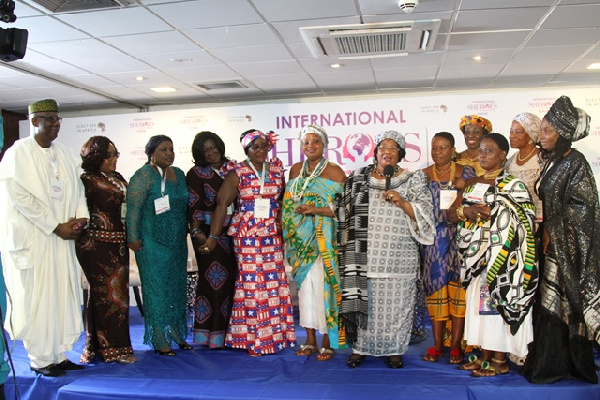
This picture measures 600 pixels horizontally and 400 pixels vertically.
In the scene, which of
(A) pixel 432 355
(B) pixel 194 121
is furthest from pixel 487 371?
(B) pixel 194 121

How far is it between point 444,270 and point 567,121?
1249mm

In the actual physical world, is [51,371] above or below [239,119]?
below

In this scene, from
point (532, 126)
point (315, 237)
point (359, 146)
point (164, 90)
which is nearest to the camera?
point (532, 126)

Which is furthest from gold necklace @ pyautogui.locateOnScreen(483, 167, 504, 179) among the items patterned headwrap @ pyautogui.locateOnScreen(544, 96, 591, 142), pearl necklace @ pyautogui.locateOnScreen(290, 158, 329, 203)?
pearl necklace @ pyautogui.locateOnScreen(290, 158, 329, 203)

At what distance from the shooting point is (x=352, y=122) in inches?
269

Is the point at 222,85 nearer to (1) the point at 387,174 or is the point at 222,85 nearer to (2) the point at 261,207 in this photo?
(2) the point at 261,207

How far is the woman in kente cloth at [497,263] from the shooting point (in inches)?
139

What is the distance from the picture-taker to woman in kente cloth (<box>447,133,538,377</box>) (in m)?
3.53

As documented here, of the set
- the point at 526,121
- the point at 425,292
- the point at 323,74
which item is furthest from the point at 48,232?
the point at 323,74

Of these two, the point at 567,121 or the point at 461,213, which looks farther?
the point at 461,213

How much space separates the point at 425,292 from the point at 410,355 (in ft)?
1.61

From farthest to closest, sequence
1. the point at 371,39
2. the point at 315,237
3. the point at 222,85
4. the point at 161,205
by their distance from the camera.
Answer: the point at 222,85
the point at 371,39
the point at 161,205
the point at 315,237

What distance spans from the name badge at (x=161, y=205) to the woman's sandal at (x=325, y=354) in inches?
61.4

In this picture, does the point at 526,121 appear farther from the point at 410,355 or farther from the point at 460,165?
the point at 410,355
